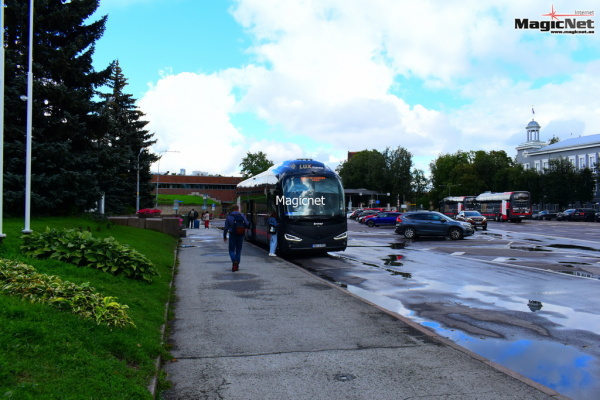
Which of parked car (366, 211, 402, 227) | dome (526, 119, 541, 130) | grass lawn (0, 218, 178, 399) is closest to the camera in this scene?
grass lawn (0, 218, 178, 399)

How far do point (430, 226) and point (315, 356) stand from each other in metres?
22.9

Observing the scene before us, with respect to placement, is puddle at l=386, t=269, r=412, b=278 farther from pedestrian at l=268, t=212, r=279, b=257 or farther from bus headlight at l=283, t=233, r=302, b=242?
pedestrian at l=268, t=212, r=279, b=257

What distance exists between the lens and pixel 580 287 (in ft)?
36.7

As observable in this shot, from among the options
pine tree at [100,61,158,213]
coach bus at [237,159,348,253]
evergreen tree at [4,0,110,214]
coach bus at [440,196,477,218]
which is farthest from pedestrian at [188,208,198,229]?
coach bus at [440,196,477,218]

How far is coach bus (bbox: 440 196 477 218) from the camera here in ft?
220

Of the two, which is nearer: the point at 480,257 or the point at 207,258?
the point at 207,258

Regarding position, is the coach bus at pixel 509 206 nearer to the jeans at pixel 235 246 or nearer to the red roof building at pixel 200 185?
the jeans at pixel 235 246

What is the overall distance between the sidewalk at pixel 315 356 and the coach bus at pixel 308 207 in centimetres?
768

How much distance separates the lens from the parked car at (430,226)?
27.1 m

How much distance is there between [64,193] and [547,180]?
2989 inches

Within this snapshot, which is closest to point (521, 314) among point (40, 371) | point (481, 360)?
point (481, 360)

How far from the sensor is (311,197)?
17484mm

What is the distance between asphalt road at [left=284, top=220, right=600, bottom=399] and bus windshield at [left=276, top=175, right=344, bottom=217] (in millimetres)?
1725

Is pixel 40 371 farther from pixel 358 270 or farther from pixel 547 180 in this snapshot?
pixel 547 180
